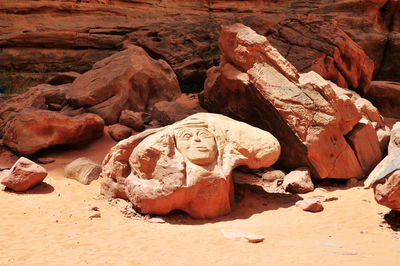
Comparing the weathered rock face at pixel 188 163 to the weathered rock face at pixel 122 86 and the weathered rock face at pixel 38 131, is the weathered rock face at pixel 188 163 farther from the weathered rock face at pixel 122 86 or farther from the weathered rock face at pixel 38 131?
the weathered rock face at pixel 122 86

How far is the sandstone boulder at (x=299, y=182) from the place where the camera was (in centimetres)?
572

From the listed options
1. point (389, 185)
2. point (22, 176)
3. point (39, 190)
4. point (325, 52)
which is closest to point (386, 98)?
point (325, 52)

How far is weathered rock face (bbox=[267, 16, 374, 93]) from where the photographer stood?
7.82m

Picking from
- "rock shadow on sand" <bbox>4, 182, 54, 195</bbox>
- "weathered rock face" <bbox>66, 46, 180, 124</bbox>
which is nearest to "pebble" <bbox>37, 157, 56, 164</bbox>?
"rock shadow on sand" <bbox>4, 182, 54, 195</bbox>

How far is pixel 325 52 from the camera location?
782 centimetres

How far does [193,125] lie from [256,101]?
153cm

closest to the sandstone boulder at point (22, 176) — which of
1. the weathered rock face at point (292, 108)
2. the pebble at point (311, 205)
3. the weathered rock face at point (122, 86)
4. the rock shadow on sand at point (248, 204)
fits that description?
the rock shadow on sand at point (248, 204)

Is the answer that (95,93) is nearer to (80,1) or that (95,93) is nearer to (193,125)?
(193,125)

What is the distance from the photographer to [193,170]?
4.82 meters

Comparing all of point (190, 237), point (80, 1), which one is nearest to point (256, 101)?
point (190, 237)

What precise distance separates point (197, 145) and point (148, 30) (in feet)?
23.5

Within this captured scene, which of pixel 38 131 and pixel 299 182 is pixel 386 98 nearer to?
pixel 299 182

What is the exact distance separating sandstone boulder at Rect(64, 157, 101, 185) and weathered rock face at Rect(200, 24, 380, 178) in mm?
2539

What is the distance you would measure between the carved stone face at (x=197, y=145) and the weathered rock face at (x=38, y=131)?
244cm
